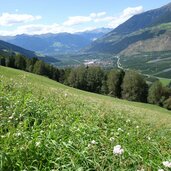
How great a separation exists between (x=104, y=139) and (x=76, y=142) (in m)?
0.88

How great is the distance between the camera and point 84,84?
419ft

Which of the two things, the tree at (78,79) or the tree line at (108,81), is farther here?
the tree at (78,79)

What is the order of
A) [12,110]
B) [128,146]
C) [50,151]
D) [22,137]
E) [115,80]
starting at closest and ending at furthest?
1. [50,151]
2. [22,137]
3. [128,146]
4. [12,110]
5. [115,80]

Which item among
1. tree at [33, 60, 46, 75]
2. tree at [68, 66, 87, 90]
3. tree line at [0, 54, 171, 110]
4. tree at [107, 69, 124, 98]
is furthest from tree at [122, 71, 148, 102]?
tree at [33, 60, 46, 75]

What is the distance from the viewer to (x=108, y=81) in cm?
11831

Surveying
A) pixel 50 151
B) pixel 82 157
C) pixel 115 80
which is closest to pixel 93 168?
pixel 82 157

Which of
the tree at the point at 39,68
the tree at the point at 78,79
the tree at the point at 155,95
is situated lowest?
the tree at the point at 155,95

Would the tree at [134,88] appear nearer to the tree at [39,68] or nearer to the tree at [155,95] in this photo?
the tree at [155,95]

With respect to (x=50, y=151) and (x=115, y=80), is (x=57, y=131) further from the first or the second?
(x=115, y=80)

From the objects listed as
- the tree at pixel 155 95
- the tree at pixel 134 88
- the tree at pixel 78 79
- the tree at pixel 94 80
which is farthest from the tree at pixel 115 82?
the tree at pixel 78 79

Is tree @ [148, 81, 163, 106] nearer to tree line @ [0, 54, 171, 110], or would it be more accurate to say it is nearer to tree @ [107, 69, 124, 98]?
tree line @ [0, 54, 171, 110]

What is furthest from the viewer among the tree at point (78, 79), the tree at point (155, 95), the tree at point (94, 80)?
the tree at point (78, 79)

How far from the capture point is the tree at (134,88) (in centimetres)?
11381

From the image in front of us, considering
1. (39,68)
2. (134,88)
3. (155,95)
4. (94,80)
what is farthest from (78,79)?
(155,95)
